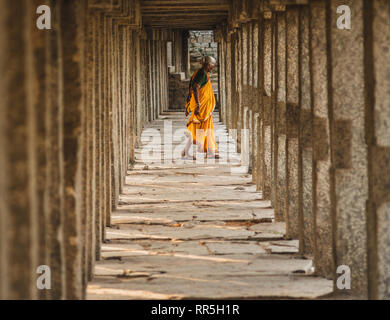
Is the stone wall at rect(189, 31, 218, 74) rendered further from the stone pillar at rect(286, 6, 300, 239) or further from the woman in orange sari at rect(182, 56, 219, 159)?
the stone pillar at rect(286, 6, 300, 239)

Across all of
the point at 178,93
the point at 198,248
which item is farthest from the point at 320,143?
the point at 178,93

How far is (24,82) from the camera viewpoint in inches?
113

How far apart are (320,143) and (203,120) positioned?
7848 millimetres

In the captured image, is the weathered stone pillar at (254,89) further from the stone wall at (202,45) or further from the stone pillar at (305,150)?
the stone wall at (202,45)

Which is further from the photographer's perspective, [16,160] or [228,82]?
[228,82]

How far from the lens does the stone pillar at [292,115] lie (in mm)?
7094

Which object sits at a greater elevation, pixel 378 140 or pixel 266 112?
pixel 266 112

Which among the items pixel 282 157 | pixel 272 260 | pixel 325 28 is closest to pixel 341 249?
pixel 272 260

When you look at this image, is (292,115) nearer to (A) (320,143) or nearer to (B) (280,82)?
(B) (280,82)

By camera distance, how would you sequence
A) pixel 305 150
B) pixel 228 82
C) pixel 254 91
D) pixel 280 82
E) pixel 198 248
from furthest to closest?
pixel 228 82, pixel 254 91, pixel 280 82, pixel 198 248, pixel 305 150

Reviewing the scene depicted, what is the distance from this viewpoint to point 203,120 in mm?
13586

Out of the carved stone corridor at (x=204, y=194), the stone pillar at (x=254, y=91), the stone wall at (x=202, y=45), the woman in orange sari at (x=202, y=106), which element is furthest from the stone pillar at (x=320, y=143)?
the stone wall at (x=202, y=45)

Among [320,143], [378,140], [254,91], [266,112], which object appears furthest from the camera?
[254,91]

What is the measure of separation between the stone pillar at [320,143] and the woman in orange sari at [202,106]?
23.8ft
